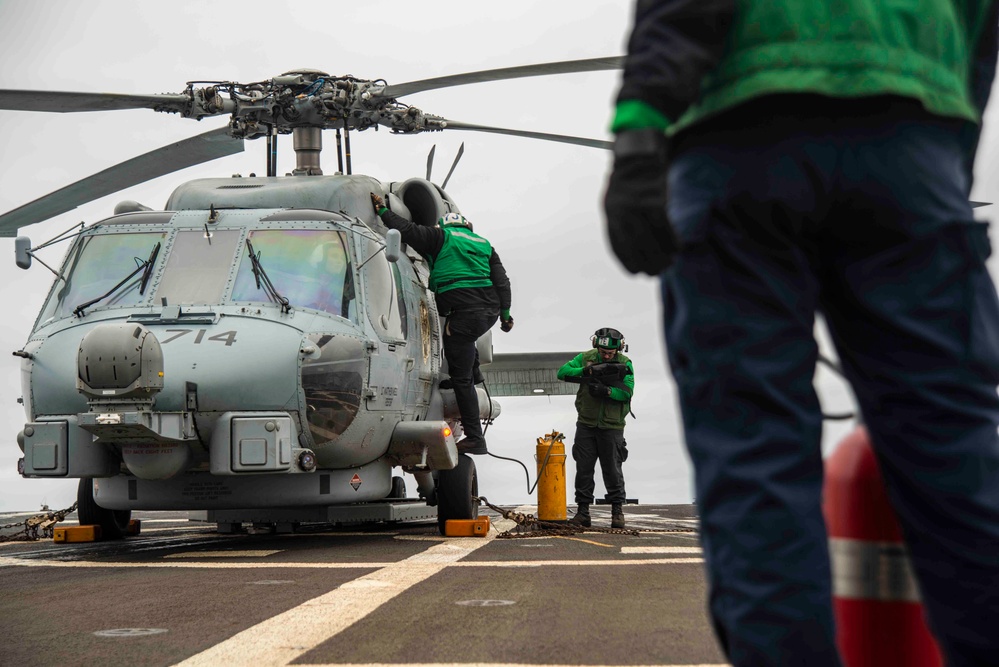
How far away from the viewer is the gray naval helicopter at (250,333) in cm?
755

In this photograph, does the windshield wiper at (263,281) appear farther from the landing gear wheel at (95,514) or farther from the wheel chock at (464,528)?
the landing gear wheel at (95,514)

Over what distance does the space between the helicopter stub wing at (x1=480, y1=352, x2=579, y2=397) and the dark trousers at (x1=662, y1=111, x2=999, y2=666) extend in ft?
53.1

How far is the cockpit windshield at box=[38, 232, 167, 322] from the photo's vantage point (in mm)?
8422

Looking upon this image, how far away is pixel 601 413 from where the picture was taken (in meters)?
10.2

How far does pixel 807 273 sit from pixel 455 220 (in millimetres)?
7990

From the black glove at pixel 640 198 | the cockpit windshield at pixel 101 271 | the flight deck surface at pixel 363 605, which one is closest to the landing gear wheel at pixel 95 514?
the flight deck surface at pixel 363 605

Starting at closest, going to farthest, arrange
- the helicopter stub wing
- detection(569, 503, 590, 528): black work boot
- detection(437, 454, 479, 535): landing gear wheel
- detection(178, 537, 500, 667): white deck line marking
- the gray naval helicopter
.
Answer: detection(178, 537, 500, 667): white deck line marking
the gray naval helicopter
detection(437, 454, 479, 535): landing gear wheel
detection(569, 503, 590, 528): black work boot
the helicopter stub wing

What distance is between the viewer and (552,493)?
11000mm

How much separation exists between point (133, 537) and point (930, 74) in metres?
9.40

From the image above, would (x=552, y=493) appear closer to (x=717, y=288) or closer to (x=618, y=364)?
(x=618, y=364)

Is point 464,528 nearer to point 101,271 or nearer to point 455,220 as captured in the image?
point 455,220

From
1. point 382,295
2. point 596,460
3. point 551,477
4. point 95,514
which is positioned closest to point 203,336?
point 382,295

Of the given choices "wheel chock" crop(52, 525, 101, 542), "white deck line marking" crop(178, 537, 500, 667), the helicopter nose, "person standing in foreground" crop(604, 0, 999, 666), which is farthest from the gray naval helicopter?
"person standing in foreground" crop(604, 0, 999, 666)

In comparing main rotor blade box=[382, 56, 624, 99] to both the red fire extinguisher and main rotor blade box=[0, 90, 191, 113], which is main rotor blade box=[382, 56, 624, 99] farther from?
the red fire extinguisher
